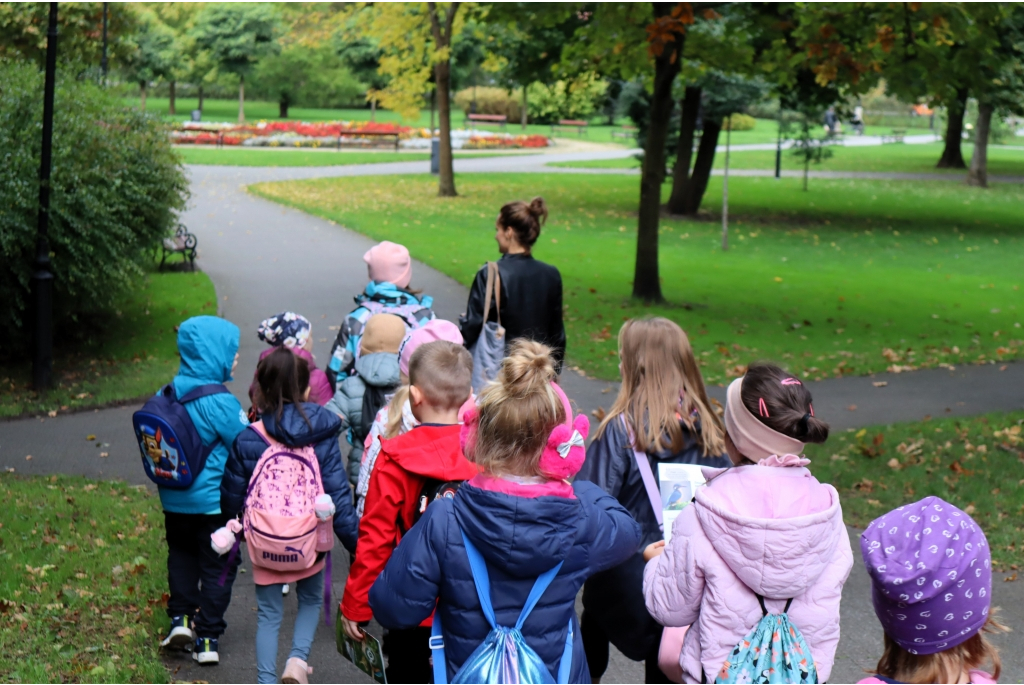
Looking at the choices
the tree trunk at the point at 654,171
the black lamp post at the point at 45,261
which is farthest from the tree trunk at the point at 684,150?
the black lamp post at the point at 45,261

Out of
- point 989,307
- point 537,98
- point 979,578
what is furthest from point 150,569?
point 537,98

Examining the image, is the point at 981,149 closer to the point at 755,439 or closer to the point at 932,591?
the point at 755,439

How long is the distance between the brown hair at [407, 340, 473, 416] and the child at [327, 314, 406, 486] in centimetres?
151

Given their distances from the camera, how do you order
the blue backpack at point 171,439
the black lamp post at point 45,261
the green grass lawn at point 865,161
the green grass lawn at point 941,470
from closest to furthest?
the blue backpack at point 171,439, the green grass lawn at point 941,470, the black lamp post at point 45,261, the green grass lawn at point 865,161

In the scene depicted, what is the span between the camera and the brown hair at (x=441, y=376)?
347 cm

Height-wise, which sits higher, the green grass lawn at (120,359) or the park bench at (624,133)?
the park bench at (624,133)

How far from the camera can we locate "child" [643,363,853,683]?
2.86 meters

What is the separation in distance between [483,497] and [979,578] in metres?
1.20

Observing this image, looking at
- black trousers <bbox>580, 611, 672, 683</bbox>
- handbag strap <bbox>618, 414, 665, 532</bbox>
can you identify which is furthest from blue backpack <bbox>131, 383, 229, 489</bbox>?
handbag strap <bbox>618, 414, 665, 532</bbox>

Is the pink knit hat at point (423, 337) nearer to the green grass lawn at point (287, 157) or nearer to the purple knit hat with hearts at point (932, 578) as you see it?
the purple knit hat with hearts at point (932, 578)

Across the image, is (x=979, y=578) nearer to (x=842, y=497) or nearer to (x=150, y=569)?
(x=150, y=569)

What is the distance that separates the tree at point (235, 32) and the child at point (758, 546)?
203 feet

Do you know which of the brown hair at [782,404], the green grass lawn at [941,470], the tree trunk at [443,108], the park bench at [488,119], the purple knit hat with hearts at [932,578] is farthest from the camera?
the park bench at [488,119]

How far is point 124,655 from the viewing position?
479 centimetres
